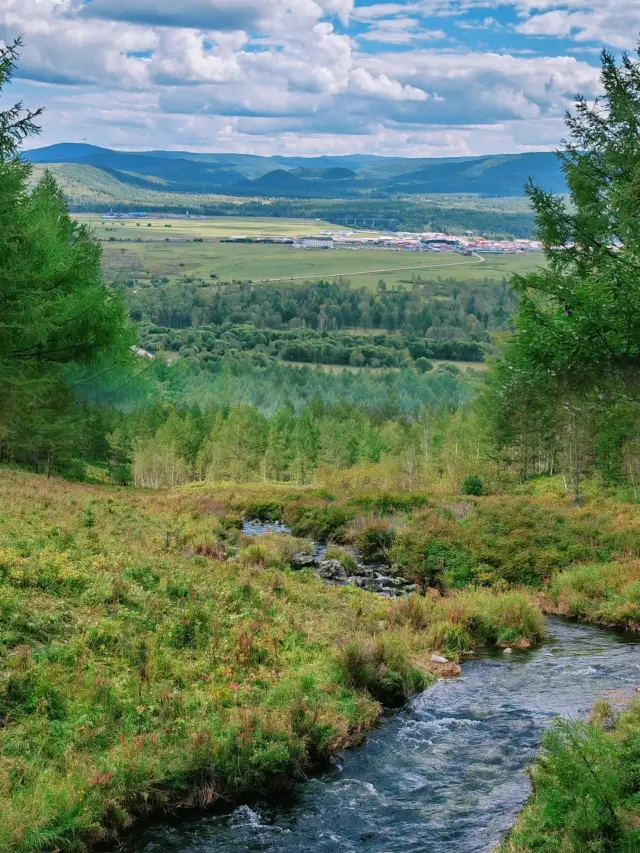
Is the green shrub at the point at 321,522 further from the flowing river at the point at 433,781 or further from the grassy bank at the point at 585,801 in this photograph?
the grassy bank at the point at 585,801

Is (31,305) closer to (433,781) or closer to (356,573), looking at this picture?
(356,573)

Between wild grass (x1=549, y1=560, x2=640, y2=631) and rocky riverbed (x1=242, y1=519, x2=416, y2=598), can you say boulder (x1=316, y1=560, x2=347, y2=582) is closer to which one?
rocky riverbed (x1=242, y1=519, x2=416, y2=598)

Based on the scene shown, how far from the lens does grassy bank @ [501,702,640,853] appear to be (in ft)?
28.2

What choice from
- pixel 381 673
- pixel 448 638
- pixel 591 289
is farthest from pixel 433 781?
pixel 591 289

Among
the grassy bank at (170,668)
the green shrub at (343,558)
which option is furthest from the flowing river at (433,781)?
the green shrub at (343,558)

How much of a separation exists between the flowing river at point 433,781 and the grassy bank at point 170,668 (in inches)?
16.9

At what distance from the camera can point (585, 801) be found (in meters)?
8.93

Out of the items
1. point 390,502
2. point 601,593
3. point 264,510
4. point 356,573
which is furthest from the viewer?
point 264,510

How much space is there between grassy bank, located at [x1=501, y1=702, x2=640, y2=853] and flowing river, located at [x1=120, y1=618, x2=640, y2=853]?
75 centimetres

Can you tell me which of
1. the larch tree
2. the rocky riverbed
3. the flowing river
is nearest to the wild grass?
the flowing river

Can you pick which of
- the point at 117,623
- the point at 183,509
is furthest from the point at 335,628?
the point at 183,509

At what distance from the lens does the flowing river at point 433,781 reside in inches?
396

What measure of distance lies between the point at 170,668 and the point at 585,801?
276 inches

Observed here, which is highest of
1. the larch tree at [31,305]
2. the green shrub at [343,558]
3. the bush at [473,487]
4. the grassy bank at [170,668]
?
the larch tree at [31,305]
